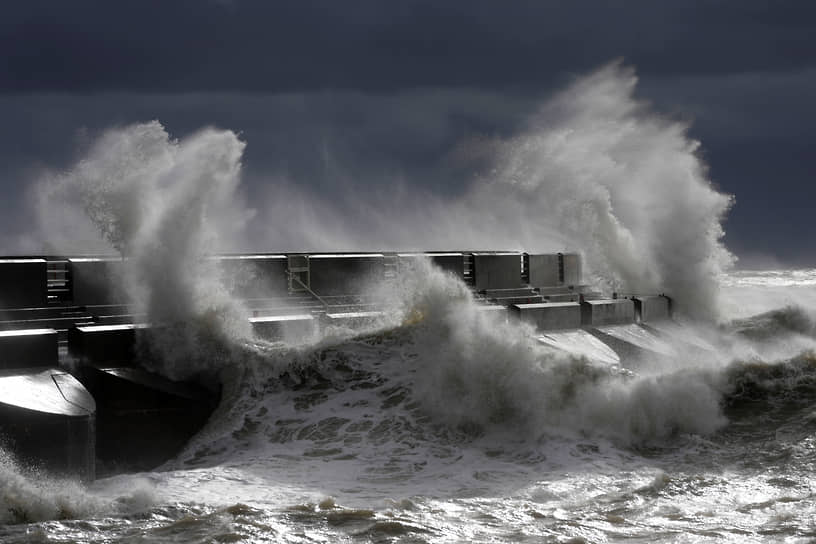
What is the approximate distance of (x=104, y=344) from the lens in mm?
7414

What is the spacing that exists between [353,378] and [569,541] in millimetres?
3631

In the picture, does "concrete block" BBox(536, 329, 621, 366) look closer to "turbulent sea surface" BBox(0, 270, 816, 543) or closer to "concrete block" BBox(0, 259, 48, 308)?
"turbulent sea surface" BBox(0, 270, 816, 543)

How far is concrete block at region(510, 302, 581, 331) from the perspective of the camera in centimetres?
988

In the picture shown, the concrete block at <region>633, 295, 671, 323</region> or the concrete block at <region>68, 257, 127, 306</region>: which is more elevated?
the concrete block at <region>68, 257, 127, 306</region>

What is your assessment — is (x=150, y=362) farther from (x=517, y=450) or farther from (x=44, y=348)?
(x=517, y=450)

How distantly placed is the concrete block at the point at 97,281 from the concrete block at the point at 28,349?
1.71 m

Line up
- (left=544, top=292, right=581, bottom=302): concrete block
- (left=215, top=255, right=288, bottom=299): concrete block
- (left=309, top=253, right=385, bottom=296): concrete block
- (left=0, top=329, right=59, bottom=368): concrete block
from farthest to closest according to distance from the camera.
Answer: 1. (left=544, top=292, right=581, bottom=302): concrete block
2. (left=309, top=253, right=385, bottom=296): concrete block
3. (left=215, top=255, right=288, bottom=299): concrete block
4. (left=0, top=329, right=59, bottom=368): concrete block

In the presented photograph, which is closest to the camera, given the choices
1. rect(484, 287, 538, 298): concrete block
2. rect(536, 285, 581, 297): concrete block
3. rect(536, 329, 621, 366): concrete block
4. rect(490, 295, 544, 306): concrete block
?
rect(536, 329, 621, 366): concrete block

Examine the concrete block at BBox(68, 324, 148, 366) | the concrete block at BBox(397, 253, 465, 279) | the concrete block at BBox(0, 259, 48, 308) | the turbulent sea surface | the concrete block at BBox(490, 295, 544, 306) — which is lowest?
the turbulent sea surface

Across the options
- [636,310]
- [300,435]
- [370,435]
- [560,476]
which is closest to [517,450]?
[560,476]

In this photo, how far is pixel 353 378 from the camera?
813 cm

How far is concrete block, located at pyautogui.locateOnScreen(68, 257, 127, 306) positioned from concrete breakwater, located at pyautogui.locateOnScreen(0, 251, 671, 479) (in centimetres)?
1

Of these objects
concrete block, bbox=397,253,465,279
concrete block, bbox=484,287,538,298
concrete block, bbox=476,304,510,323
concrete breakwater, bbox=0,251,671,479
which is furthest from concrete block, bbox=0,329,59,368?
concrete block, bbox=484,287,538,298

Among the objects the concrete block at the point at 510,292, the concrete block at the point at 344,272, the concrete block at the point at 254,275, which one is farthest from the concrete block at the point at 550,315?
the concrete block at the point at 254,275
